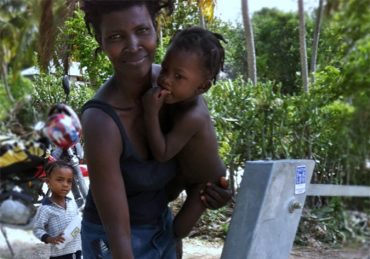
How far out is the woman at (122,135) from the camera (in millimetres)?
1479

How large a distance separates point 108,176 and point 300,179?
1.87 feet

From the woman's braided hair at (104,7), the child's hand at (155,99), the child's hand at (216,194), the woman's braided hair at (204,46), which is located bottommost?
the child's hand at (216,194)

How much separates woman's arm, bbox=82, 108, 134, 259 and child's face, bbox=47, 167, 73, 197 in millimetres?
1253

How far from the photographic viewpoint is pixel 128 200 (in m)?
1.67

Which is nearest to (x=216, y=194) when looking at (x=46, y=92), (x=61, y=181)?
(x=46, y=92)

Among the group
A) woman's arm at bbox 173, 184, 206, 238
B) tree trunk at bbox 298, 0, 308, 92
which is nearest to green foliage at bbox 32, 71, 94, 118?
woman's arm at bbox 173, 184, 206, 238

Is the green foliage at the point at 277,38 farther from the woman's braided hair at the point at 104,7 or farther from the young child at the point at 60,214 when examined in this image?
the young child at the point at 60,214

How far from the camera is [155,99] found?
4.99 ft

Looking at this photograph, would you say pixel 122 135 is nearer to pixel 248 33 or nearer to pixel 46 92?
pixel 46 92

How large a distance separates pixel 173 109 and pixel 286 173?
14.7 inches

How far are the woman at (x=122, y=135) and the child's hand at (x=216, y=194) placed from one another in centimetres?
12

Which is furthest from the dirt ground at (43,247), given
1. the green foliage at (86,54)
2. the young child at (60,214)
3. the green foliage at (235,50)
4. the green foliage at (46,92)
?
the green foliage at (86,54)

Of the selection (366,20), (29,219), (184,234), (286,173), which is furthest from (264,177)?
(29,219)

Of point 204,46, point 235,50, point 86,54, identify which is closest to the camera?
point 204,46
